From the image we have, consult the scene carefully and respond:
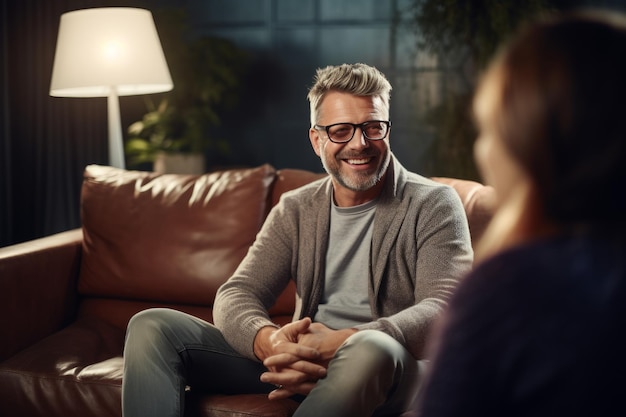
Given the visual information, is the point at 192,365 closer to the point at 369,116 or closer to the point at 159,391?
the point at 159,391

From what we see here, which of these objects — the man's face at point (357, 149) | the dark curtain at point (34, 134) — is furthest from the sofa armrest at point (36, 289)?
the dark curtain at point (34, 134)

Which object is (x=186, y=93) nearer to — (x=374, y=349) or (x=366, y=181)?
(x=366, y=181)

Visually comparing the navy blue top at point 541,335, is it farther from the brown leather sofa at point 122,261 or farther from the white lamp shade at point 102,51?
the white lamp shade at point 102,51

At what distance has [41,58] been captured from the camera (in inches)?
146

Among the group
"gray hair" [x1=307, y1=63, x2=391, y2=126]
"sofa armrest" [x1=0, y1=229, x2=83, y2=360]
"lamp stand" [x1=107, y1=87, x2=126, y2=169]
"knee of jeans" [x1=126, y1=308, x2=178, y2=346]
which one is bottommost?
"sofa armrest" [x1=0, y1=229, x2=83, y2=360]

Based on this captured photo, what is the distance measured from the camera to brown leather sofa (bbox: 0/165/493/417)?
2.06 meters

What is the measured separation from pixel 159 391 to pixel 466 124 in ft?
8.67

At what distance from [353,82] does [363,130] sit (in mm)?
119

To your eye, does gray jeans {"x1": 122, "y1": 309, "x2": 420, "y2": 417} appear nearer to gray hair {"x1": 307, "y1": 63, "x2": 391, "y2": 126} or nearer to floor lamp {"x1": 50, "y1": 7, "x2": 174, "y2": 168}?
gray hair {"x1": 307, "y1": 63, "x2": 391, "y2": 126}

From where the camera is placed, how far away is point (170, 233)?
228cm

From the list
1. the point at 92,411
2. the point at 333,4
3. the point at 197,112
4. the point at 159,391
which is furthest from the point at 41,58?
the point at 159,391

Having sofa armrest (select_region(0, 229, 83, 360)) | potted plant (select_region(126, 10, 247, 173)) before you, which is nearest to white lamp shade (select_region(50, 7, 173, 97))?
sofa armrest (select_region(0, 229, 83, 360))

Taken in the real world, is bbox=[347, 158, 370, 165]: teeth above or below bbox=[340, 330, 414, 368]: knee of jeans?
above

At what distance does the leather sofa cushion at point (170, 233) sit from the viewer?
7.32ft
